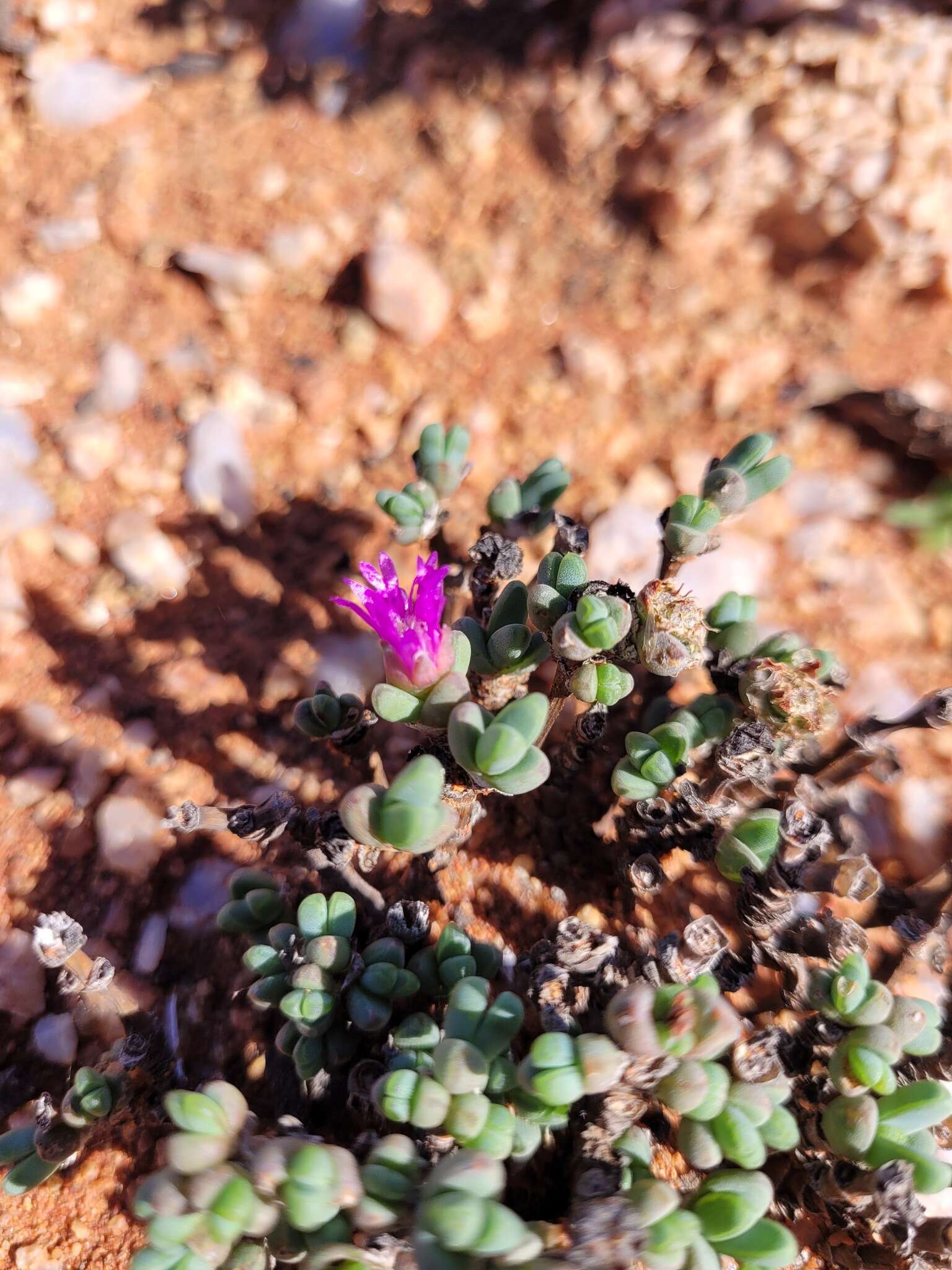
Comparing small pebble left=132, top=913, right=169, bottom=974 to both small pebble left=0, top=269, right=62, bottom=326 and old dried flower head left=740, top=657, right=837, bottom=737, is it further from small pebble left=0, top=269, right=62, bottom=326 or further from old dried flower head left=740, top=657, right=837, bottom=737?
small pebble left=0, top=269, right=62, bottom=326

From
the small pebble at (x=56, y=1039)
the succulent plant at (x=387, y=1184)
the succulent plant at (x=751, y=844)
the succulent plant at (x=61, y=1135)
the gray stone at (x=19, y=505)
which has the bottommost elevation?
the small pebble at (x=56, y=1039)

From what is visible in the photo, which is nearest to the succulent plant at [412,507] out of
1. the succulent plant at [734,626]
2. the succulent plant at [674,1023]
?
the succulent plant at [734,626]

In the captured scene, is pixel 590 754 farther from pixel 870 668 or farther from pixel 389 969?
pixel 870 668

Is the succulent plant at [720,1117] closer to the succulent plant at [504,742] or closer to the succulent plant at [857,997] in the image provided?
the succulent plant at [857,997]

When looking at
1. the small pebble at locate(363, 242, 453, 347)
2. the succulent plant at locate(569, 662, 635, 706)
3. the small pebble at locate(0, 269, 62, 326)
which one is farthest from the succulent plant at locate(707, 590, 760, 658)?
the small pebble at locate(0, 269, 62, 326)

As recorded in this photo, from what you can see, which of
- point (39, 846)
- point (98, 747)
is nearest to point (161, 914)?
point (39, 846)

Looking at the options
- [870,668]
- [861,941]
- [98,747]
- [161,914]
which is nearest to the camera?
[861,941]

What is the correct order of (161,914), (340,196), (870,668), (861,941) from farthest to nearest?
(340,196), (870,668), (161,914), (861,941)
